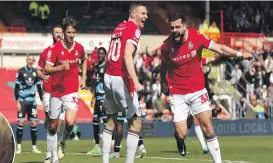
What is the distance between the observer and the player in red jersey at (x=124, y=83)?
1378cm

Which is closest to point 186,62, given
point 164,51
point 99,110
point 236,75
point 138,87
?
point 164,51

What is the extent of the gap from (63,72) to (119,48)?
8.30 ft

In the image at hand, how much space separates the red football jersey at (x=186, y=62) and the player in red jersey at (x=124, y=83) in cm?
70

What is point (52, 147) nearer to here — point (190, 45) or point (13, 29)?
point (190, 45)

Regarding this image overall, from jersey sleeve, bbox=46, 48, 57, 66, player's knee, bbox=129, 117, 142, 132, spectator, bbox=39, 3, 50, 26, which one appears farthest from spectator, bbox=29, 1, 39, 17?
player's knee, bbox=129, 117, 142, 132

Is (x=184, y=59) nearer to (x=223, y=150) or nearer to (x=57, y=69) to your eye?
(x=57, y=69)

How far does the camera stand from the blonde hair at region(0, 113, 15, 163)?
12.2 m

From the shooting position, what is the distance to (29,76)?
72.5ft

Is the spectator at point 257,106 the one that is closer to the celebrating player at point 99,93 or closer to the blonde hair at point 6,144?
the celebrating player at point 99,93

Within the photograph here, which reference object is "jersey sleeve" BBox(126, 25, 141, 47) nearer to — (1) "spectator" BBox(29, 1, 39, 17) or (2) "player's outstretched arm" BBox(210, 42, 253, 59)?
(2) "player's outstretched arm" BBox(210, 42, 253, 59)

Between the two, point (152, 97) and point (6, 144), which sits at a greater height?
point (6, 144)

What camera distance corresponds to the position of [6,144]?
40.2ft

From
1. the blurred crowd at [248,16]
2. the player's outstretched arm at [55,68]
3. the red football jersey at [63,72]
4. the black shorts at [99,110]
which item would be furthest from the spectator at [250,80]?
the player's outstretched arm at [55,68]

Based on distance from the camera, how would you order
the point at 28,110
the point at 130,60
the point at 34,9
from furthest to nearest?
the point at 34,9 < the point at 28,110 < the point at 130,60
